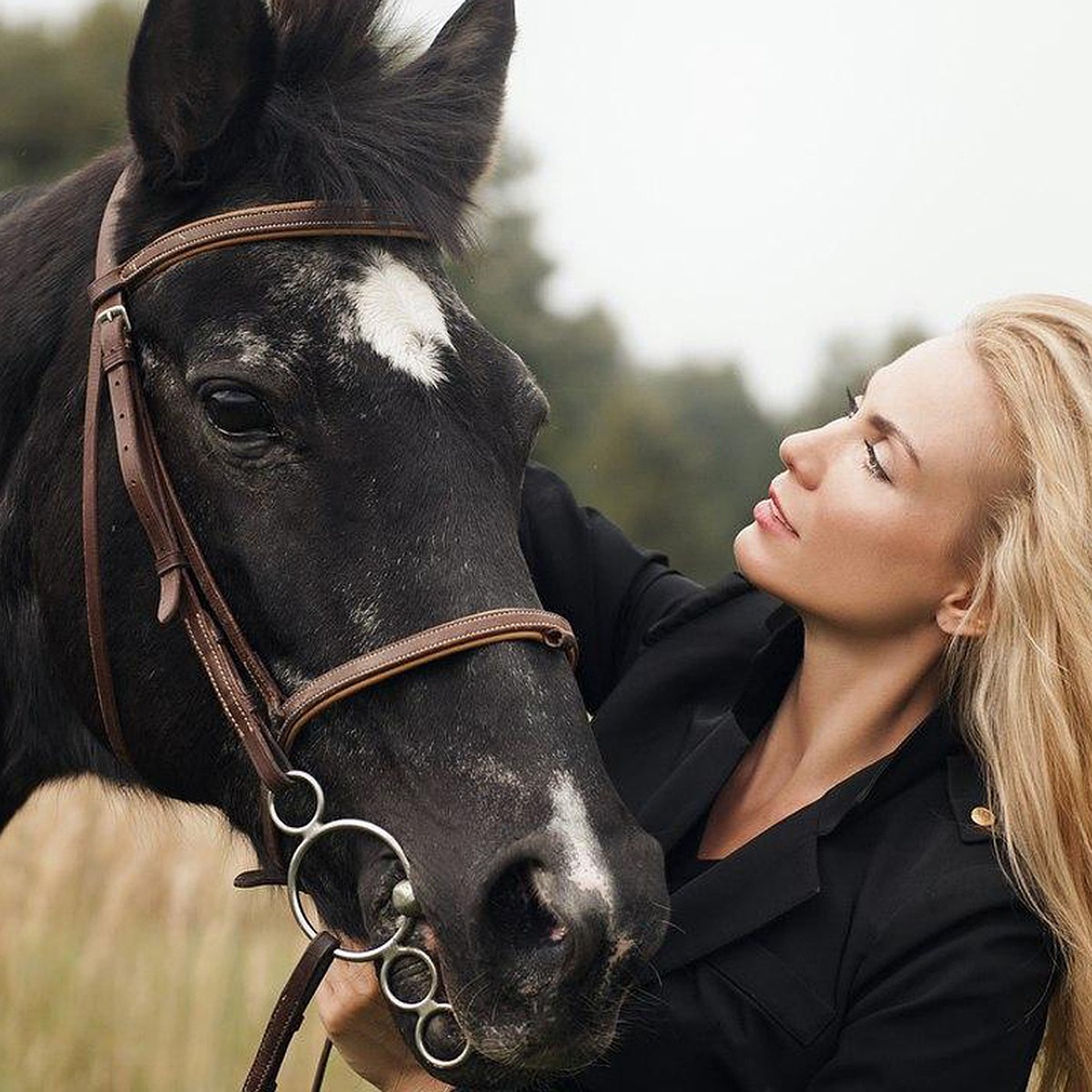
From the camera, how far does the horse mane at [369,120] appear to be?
2572 mm

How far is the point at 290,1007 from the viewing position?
8.11 ft

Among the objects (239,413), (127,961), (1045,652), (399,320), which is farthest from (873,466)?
(127,961)

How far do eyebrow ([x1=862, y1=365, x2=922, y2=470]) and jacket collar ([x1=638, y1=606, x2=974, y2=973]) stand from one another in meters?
0.47

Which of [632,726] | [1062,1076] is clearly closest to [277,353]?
[632,726]

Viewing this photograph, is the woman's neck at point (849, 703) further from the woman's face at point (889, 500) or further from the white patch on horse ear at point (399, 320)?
the white patch on horse ear at point (399, 320)

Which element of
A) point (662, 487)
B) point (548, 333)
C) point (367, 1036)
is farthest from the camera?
point (548, 333)

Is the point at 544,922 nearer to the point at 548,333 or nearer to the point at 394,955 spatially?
the point at 394,955

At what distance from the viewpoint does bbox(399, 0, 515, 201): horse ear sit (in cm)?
280

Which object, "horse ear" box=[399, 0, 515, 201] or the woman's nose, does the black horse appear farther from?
the woman's nose

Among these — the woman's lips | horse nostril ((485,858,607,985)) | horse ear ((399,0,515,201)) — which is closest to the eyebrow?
the woman's lips

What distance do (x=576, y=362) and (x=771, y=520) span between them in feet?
115

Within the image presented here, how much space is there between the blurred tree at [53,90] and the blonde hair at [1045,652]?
105 ft

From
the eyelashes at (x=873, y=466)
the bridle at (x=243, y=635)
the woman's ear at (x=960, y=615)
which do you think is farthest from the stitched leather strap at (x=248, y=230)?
the woman's ear at (x=960, y=615)

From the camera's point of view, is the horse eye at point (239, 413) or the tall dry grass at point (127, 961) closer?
the horse eye at point (239, 413)
